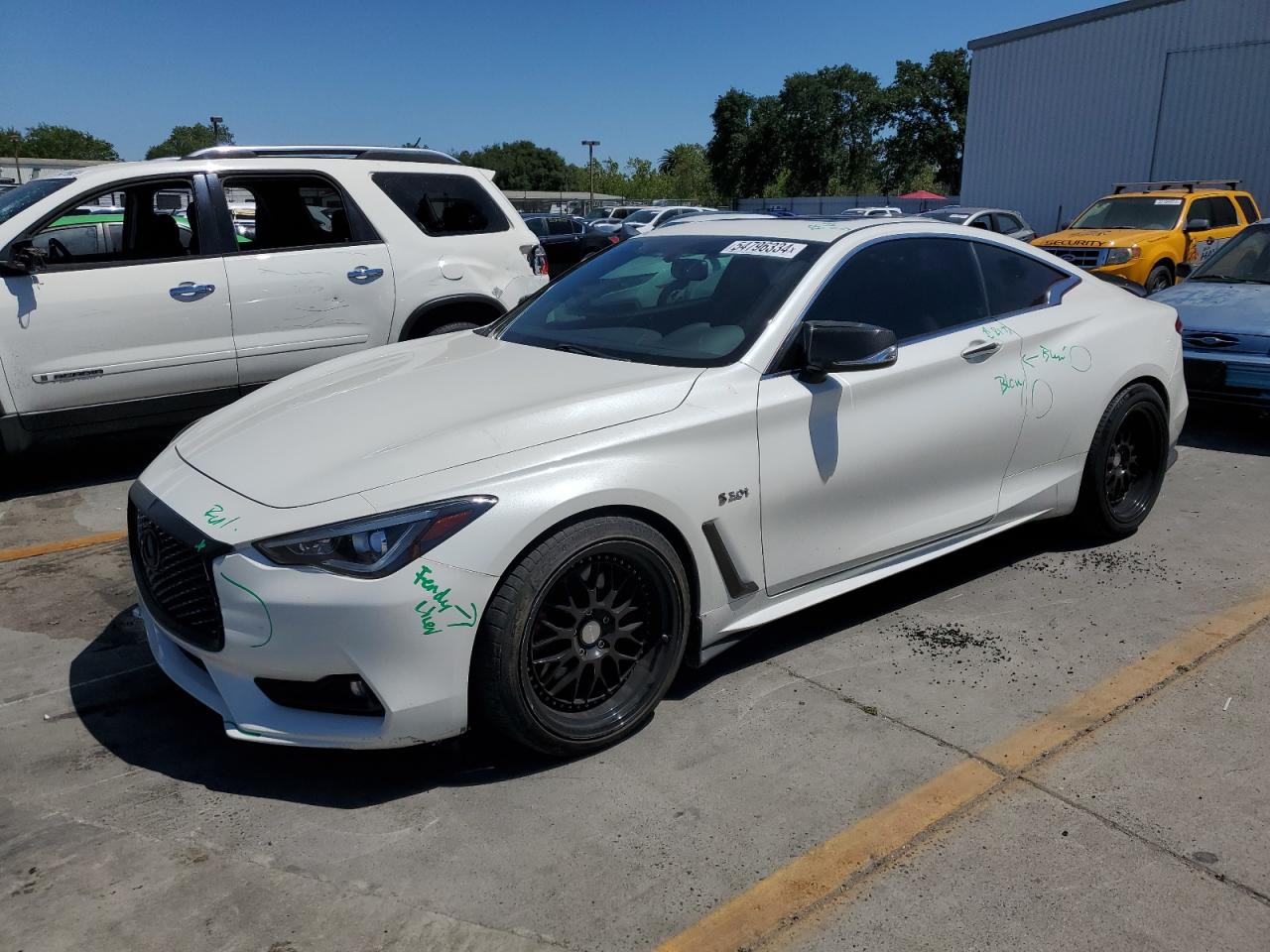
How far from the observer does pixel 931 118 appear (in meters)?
70.1

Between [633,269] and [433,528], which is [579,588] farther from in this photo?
[633,269]

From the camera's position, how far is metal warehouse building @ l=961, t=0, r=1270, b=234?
73.4 feet

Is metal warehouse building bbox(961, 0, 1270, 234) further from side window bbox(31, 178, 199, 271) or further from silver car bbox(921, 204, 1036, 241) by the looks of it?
side window bbox(31, 178, 199, 271)

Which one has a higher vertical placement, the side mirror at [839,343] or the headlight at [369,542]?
the side mirror at [839,343]

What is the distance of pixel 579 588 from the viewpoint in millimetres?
2926

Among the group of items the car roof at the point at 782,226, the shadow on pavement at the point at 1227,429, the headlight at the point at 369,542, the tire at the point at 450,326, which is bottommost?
the shadow on pavement at the point at 1227,429

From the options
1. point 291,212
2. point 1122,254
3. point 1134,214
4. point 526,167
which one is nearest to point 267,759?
point 291,212

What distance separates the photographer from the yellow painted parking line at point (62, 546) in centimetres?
480

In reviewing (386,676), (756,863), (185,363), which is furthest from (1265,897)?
(185,363)

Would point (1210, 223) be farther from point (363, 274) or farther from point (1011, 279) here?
point (363, 274)

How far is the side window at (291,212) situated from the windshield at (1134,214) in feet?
40.0

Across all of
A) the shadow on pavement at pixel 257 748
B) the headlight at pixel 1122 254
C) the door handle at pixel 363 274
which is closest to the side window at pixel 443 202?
the door handle at pixel 363 274

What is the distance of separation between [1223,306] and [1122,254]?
6.86 m

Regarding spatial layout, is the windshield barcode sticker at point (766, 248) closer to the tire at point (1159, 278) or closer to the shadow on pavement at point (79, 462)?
the shadow on pavement at point (79, 462)
